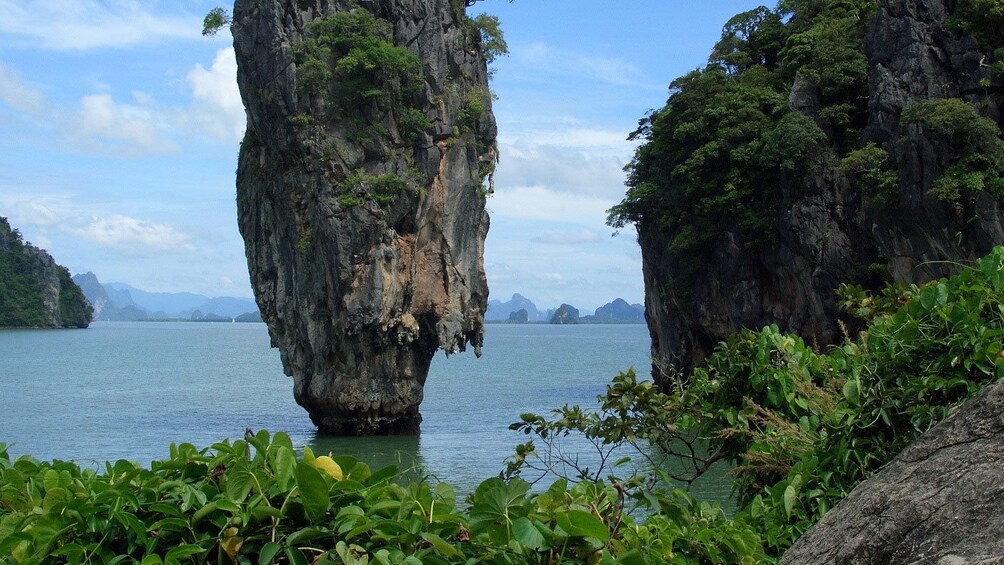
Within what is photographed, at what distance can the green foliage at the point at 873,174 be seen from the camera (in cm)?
2488

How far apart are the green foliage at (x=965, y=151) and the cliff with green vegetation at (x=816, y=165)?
34mm

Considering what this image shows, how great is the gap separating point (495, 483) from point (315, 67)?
81.1 feet

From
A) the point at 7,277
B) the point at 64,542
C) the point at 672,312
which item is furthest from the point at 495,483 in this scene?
the point at 7,277

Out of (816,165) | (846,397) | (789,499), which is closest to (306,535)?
(789,499)

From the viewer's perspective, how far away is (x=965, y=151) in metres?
23.1

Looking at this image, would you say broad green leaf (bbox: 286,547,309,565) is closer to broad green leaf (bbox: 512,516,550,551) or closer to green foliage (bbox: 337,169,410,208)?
broad green leaf (bbox: 512,516,550,551)

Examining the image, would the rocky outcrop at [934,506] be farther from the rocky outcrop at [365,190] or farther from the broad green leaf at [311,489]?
the rocky outcrop at [365,190]

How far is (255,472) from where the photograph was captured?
2234mm

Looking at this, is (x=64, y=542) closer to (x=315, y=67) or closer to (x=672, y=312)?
(x=315, y=67)

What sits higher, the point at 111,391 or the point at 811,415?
the point at 811,415

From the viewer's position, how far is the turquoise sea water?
2497 centimetres

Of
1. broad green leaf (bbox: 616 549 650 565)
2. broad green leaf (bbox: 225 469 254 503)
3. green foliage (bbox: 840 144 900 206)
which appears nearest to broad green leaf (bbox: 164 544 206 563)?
broad green leaf (bbox: 225 469 254 503)

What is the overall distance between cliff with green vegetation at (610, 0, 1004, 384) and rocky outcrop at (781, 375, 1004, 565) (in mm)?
18840

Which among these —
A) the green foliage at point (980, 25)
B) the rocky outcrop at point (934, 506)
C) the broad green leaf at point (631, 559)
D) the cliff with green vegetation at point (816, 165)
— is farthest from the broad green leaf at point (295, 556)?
the green foliage at point (980, 25)
